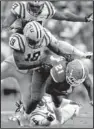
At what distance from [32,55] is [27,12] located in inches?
11.0

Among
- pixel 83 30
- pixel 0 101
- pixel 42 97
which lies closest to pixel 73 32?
pixel 83 30

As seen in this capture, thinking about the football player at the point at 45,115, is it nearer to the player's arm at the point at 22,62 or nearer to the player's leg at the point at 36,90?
the player's leg at the point at 36,90

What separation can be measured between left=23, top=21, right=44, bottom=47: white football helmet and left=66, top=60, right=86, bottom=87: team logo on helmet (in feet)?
0.87

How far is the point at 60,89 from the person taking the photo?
3.29 metres

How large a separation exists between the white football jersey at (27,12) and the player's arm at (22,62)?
230 millimetres

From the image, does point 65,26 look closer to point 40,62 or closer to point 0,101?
point 0,101

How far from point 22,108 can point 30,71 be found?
27 cm

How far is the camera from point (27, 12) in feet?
10.4

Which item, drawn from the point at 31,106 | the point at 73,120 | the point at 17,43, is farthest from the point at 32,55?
the point at 73,120

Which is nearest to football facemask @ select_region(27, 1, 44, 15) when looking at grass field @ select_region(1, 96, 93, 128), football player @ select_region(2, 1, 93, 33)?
football player @ select_region(2, 1, 93, 33)

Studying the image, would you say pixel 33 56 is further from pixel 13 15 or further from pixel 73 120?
pixel 73 120

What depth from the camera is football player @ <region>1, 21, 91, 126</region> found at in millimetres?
3119

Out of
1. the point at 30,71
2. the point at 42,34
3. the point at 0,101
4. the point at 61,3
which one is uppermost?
the point at 61,3

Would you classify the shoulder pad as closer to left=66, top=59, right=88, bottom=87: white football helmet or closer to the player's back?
left=66, top=59, right=88, bottom=87: white football helmet
